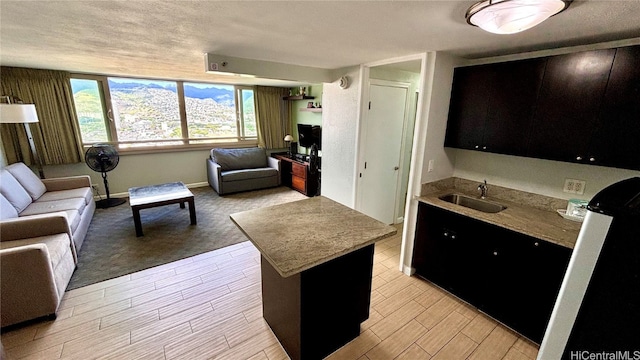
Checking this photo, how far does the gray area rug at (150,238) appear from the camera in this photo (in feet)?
8.81

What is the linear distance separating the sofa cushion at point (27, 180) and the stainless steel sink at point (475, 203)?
5081 millimetres

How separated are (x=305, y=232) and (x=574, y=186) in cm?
218

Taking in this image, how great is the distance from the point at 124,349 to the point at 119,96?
15.1ft

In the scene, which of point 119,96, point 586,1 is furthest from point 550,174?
point 119,96

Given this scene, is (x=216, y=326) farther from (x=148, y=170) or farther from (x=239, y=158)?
(x=148, y=170)

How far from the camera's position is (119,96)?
4.62 meters

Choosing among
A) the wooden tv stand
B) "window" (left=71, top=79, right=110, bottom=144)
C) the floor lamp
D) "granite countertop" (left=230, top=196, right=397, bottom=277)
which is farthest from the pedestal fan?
"granite countertop" (left=230, top=196, right=397, bottom=277)

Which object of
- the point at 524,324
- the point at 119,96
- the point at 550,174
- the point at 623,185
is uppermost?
the point at 119,96

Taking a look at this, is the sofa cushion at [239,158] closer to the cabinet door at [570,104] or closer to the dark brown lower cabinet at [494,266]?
the dark brown lower cabinet at [494,266]

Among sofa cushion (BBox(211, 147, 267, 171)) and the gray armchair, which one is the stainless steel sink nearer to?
the gray armchair

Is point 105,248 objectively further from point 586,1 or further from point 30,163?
point 586,1

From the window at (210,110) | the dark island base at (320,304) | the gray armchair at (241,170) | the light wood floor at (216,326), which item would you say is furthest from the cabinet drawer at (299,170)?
the dark island base at (320,304)

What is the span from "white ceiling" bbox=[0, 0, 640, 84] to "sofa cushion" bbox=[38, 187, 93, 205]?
180cm

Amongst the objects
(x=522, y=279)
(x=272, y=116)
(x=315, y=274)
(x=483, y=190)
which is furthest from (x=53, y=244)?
(x=272, y=116)
